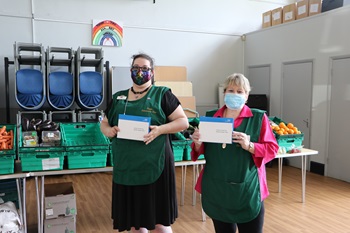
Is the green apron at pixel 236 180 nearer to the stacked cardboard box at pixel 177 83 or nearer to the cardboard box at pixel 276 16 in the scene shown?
the stacked cardboard box at pixel 177 83

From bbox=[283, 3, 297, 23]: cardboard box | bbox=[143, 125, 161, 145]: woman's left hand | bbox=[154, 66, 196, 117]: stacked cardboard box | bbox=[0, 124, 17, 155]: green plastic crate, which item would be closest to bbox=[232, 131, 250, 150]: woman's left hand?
bbox=[143, 125, 161, 145]: woman's left hand

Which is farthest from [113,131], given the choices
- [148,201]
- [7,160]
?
[7,160]

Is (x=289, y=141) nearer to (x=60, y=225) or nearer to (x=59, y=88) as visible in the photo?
(x=60, y=225)

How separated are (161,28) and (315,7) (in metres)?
2.85

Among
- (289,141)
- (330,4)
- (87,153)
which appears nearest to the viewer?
(87,153)

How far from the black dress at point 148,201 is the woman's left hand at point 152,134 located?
0.14 meters

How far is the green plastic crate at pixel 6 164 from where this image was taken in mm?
2521

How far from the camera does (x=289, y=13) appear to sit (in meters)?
6.00

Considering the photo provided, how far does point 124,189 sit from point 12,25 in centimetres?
458

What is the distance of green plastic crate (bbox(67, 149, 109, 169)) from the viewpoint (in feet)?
9.07

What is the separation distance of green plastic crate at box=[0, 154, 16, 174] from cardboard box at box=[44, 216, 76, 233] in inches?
22.6

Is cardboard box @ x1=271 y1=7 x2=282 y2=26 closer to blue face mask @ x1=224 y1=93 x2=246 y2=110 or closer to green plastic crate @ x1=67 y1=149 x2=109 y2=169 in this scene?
green plastic crate @ x1=67 y1=149 x2=109 y2=169

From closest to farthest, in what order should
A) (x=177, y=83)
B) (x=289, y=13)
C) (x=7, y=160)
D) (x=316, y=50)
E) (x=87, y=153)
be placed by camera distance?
(x=7, y=160) → (x=87, y=153) → (x=316, y=50) → (x=289, y=13) → (x=177, y=83)

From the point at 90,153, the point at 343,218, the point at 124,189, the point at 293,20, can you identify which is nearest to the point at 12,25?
the point at 90,153
